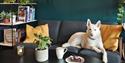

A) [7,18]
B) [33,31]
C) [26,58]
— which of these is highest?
[7,18]

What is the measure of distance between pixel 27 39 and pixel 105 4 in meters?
1.66

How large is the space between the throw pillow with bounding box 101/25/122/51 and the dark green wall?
585mm

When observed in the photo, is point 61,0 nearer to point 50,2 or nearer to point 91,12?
point 50,2

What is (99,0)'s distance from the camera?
12.4 feet

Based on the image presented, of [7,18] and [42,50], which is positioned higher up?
[7,18]

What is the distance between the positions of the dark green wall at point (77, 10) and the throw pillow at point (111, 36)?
59 cm

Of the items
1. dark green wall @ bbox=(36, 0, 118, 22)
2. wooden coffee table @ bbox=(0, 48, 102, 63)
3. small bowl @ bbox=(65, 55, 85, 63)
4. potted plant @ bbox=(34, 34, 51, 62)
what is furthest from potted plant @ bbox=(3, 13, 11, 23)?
small bowl @ bbox=(65, 55, 85, 63)

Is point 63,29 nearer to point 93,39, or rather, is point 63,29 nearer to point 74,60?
point 93,39

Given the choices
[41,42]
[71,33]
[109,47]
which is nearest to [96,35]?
[109,47]

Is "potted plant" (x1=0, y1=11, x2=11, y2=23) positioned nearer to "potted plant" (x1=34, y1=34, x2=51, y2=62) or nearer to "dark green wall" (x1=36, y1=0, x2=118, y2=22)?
"dark green wall" (x1=36, y1=0, x2=118, y2=22)

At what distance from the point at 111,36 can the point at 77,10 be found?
1110 millimetres

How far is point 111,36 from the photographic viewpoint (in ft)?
10.2

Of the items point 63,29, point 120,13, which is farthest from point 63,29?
point 120,13

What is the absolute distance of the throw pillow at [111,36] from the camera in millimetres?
3053
